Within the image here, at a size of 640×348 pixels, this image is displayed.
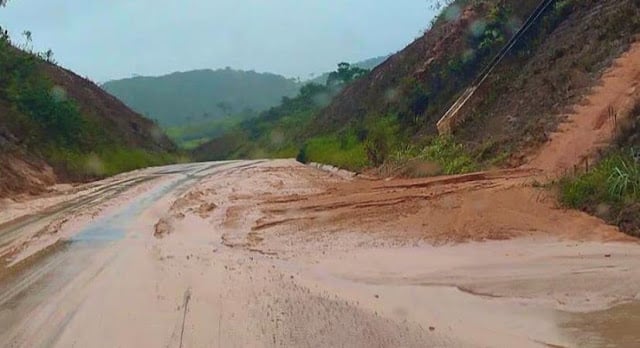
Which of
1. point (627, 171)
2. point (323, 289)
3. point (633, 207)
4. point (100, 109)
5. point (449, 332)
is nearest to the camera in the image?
point (449, 332)

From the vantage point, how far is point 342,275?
941 cm

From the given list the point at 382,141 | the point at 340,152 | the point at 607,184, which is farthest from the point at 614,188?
the point at 340,152

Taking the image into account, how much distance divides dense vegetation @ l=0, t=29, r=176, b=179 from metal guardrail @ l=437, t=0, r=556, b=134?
15.3 meters

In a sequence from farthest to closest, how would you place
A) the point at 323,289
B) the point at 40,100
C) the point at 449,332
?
the point at 40,100
the point at 323,289
the point at 449,332

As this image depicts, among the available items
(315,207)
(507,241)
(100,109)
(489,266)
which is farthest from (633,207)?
(100,109)

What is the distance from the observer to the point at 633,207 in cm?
1020

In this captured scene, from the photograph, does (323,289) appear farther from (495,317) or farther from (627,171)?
(627,171)

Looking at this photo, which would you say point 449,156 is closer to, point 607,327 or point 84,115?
point 607,327

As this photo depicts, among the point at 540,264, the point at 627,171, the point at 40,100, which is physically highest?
the point at 40,100

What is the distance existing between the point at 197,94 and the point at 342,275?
167483 mm

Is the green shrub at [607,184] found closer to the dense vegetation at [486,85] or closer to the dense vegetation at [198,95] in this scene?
the dense vegetation at [486,85]

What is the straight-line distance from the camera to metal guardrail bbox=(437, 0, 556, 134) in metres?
22.5

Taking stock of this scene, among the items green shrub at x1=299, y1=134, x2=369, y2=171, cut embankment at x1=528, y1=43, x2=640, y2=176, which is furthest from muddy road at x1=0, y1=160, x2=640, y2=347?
green shrub at x1=299, y1=134, x2=369, y2=171

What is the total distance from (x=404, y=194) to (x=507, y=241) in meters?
4.38
